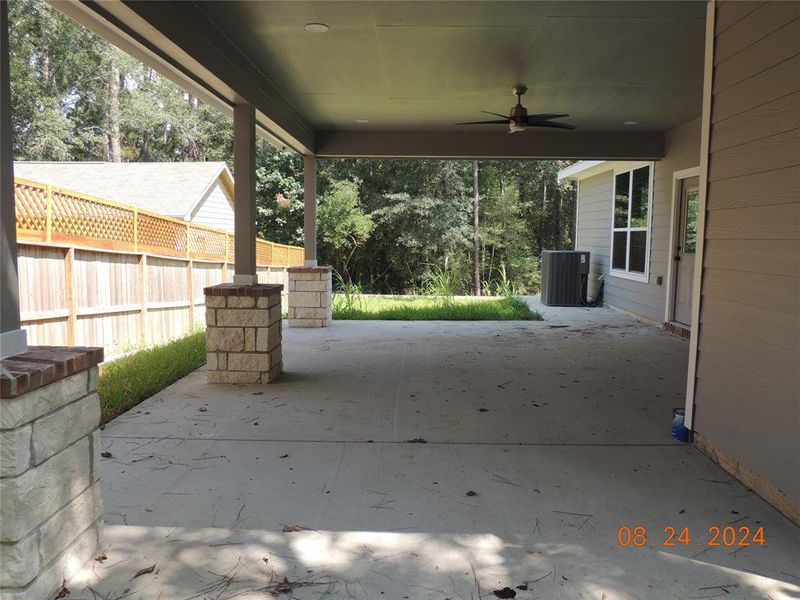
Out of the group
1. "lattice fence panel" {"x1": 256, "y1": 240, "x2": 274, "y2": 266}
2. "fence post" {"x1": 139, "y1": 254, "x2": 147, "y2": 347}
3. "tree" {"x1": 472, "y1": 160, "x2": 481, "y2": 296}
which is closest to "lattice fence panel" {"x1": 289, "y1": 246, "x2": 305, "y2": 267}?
"lattice fence panel" {"x1": 256, "y1": 240, "x2": 274, "y2": 266}

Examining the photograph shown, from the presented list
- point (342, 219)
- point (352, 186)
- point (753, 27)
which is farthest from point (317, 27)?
point (352, 186)

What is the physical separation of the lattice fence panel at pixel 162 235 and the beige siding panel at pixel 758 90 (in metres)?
7.79

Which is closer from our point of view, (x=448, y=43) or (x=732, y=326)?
(x=732, y=326)

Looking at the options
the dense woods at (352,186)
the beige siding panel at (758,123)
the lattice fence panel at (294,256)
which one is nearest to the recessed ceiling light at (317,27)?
the beige siding panel at (758,123)

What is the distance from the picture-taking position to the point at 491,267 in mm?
18688

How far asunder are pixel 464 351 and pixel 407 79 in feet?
9.72

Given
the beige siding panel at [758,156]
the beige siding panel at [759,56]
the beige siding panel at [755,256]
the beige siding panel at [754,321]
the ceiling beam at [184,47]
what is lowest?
the beige siding panel at [754,321]

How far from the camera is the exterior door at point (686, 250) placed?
731 centimetres

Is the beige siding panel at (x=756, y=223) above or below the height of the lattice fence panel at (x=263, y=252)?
above

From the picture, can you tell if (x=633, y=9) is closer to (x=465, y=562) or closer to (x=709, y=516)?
(x=709, y=516)

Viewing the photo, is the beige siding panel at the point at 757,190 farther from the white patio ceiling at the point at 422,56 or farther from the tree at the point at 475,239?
the tree at the point at 475,239

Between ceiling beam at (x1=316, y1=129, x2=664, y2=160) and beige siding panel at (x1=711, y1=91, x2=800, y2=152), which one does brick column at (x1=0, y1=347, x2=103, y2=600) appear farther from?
ceiling beam at (x1=316, y1=129, x2=664, y2=160)

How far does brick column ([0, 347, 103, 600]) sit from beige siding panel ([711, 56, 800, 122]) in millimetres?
3216

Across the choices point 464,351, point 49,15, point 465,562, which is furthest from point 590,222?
point 49,15
